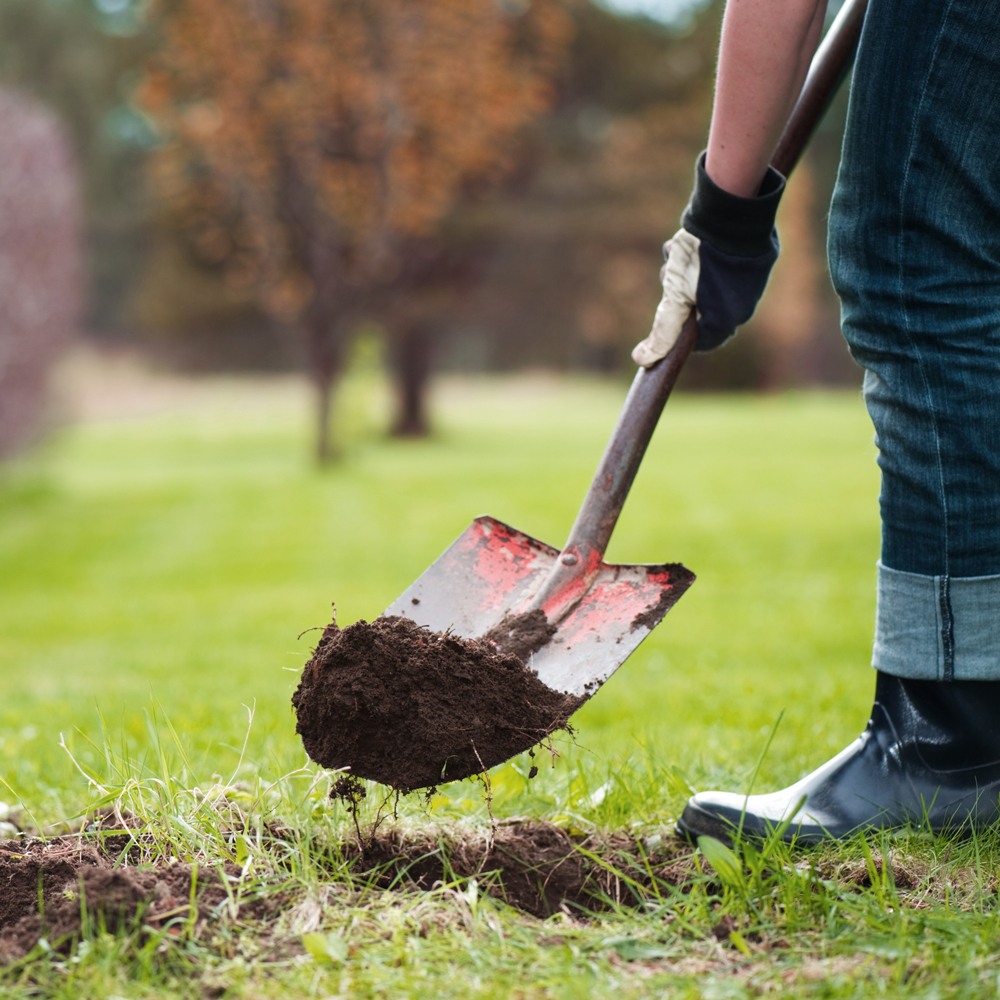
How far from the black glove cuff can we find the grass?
995 millimetres

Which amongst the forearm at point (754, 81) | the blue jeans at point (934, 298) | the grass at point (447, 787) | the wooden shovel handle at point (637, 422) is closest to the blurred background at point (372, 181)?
the grass at point (447, 787)

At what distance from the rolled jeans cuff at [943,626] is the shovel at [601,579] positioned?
368mm

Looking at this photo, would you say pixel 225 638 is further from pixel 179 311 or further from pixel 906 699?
pixel 179 311

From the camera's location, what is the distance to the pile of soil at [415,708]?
5.62 feet

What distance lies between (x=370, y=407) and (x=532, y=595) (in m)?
17.7

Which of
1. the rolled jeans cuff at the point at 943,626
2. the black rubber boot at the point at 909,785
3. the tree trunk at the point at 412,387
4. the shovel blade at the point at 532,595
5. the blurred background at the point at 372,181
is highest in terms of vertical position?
the blurred background at the point at 372,181

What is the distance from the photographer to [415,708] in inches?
68.2

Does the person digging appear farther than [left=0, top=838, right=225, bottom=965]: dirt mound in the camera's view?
Yes

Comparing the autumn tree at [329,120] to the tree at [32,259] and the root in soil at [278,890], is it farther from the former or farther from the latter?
the root in soil at [278,890]

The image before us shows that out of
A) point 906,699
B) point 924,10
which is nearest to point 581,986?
point 906,699

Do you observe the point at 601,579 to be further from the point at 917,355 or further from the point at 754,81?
the point at 754,81

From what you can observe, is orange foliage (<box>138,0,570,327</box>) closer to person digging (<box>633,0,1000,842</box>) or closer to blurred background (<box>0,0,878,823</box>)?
blurred background (<box>0,0,878,823</box>)

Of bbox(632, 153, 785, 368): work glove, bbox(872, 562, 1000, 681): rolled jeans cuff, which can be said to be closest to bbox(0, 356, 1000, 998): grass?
bbox(872, 562, 1000, 681): rolled jeans cuff

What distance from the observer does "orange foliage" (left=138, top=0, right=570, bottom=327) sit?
15.0m
